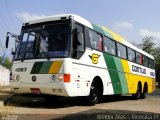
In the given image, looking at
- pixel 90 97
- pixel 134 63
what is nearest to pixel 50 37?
pixel 90 97

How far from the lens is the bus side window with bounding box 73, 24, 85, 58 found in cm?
1216

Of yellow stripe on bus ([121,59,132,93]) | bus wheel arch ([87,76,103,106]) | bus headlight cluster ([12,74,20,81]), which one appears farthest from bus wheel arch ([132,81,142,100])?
bus headlight cluster ([12,74,20,81])

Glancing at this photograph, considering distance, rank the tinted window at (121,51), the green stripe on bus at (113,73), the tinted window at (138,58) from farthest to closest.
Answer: the tinted window at (138,58) < the tinted window at (121,51) < the green stripe on bus at (113,73)

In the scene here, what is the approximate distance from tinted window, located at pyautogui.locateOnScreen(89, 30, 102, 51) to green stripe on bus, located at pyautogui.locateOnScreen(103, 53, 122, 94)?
0.59 meters

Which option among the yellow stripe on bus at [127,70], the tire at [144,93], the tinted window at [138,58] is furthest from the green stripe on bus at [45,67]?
the tire at [144,93]

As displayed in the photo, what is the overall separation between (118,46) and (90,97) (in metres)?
4.87

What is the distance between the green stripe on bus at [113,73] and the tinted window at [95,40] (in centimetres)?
59

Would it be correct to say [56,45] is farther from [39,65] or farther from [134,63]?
[134,63]

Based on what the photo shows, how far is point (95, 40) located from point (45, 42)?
279cm

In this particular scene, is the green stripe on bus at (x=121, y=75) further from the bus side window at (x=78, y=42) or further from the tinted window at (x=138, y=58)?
the bus side window at (x=78, y=42)

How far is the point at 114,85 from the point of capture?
1638 centimetres

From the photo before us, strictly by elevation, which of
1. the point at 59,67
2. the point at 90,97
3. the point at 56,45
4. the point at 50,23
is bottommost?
the point at 90,97

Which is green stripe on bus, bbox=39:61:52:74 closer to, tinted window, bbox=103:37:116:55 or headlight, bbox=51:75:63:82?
headlight, bbox=51:75:63:82

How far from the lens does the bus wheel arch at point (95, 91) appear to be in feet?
44.8
